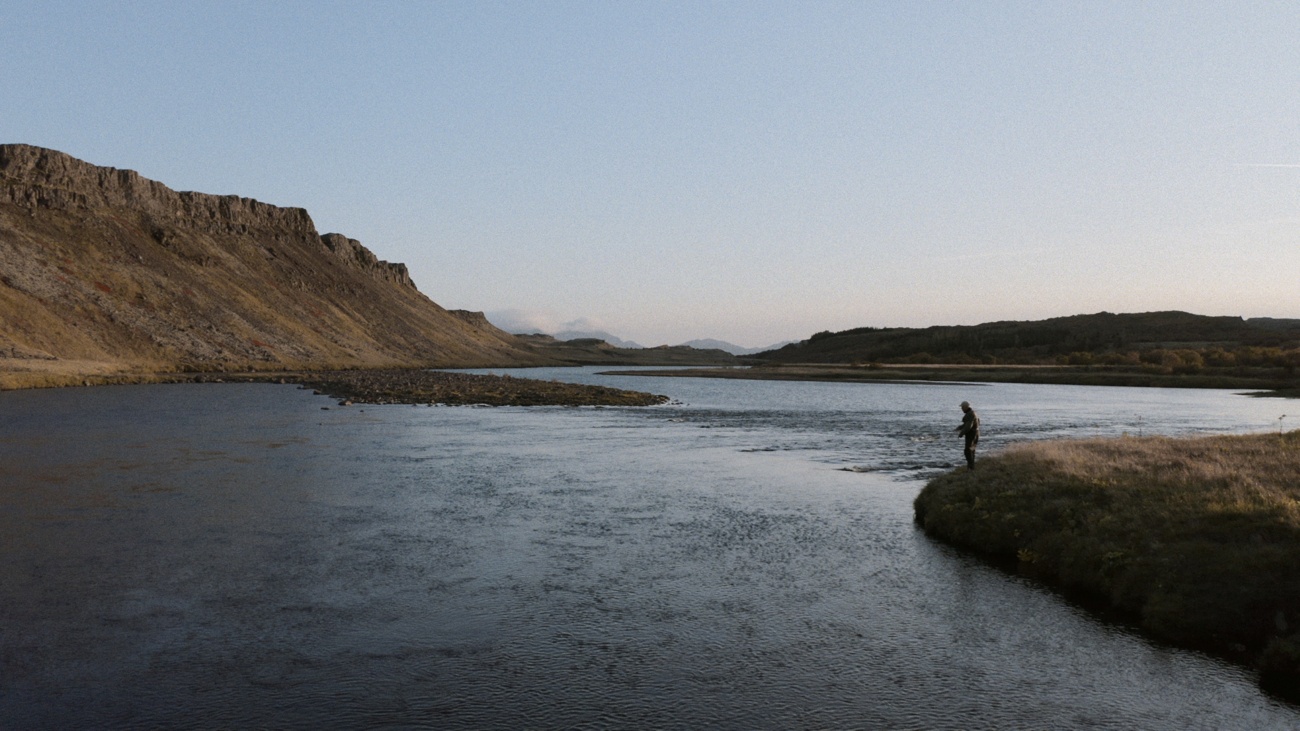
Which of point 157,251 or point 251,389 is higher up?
point 157,251

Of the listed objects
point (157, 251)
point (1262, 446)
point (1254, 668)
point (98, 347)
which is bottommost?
point (1254, 668)

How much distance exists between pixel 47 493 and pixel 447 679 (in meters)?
22.8

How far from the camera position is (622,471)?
3466 centimetres

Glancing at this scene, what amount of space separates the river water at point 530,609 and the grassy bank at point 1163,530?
0.99 metres

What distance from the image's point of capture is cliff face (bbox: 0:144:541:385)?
103625mm

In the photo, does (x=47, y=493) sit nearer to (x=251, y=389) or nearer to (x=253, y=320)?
(x=251, y=389)

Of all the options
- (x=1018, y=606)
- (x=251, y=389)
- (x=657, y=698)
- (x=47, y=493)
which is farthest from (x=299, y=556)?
(x=251, y=389)

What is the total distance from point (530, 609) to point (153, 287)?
136435 mm

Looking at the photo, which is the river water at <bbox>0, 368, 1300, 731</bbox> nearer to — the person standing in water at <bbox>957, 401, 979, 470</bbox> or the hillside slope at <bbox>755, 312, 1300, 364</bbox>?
the person standing in water at <bbox>957, 401, 979, 470</bbox>

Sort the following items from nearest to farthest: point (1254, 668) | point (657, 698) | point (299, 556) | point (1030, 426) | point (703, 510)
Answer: point (657, 698) < point (1254, 668) < point (299, 556) < point (703, 510) < point (1030, 426)

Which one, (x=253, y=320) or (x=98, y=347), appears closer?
(x=98, y=347)

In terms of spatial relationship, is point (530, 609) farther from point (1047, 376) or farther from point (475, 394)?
point (1047, 376)

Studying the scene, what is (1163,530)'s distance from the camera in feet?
57.0

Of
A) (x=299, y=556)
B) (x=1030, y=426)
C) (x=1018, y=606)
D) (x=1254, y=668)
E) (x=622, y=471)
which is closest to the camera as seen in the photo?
(x=1254, y=668)
